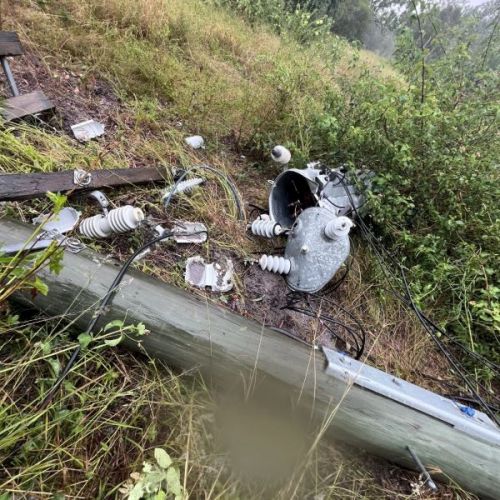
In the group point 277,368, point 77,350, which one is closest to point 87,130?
point 77,350

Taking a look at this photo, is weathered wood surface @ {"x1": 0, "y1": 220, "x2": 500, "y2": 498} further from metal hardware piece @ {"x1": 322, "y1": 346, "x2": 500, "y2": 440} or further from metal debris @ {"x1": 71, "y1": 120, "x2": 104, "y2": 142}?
metal debris @ {"x1": 71, "y1": 120, "x2": 104, "y2": 142}

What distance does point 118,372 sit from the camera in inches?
53.2

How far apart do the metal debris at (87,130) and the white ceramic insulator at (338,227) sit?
5.64ft

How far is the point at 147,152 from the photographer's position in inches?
96.8

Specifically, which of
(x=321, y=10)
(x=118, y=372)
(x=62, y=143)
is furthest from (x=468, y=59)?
(x=321, y=10)

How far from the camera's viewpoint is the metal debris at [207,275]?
1.90 meters

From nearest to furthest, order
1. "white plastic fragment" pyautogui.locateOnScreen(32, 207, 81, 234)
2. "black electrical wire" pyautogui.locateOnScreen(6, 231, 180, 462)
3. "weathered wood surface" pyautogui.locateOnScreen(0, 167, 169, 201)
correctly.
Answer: "black electrical wire" pyautogui.locateOnScreen(6, 231, 180, 462) → "weathered wood surface" pyautogui.locateOnScreen(0, 167, 169, 201) → "white plastic fragment" pyautogui.locateOnScreen(32, 207, 81, 234)

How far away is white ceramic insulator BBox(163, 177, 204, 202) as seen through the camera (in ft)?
7.11

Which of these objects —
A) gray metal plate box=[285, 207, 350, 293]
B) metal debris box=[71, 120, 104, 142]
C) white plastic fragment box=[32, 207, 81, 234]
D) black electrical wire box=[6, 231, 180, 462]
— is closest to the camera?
black electrical wire box=[6, 231, 180, 462]

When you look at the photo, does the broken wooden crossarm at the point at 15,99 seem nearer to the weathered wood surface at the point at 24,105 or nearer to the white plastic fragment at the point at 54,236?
the weathered wood surface at the point at 24,105

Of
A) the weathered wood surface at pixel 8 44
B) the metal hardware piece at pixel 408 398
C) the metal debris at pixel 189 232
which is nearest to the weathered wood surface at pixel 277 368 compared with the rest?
the metal hardware piece at pixel 408 398

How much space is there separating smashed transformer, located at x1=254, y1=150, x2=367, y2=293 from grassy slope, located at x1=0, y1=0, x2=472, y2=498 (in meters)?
0.25

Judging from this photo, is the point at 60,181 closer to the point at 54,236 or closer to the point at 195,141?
the point at 54,236

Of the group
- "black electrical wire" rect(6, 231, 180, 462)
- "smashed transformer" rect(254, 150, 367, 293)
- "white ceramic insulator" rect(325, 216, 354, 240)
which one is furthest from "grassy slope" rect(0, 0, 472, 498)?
"white ceramic insulator" rect(325, 216, 354, 240)
